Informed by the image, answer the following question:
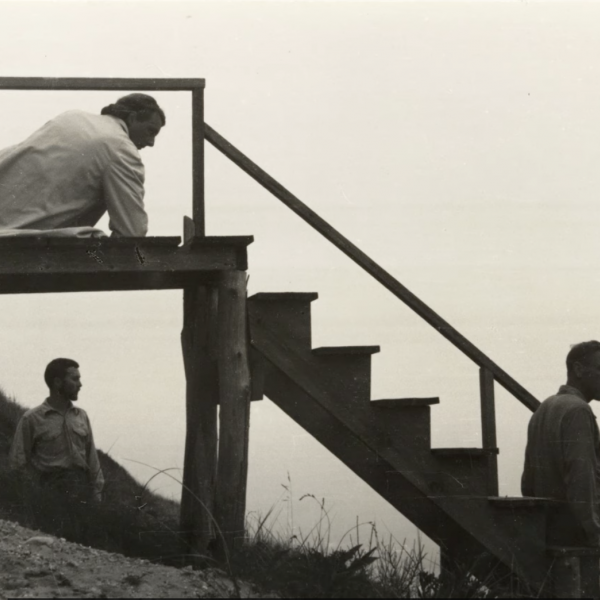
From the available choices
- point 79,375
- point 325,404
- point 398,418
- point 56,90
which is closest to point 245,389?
point 325,404

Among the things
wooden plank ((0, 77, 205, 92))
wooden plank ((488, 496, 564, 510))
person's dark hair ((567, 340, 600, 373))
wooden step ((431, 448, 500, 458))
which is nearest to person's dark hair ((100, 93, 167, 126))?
wooden plank ((0, 77, 205, 92))

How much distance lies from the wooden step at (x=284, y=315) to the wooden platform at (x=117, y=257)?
0.28 m

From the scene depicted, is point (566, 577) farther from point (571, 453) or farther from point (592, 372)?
point (592, 372)

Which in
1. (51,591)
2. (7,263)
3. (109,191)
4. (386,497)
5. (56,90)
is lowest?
(51,591)

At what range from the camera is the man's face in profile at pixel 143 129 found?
311 inches

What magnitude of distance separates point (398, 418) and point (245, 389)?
1025 millimetres

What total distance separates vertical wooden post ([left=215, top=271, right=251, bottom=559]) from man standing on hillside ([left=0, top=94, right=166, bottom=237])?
27.5 inches

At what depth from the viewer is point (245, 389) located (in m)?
7.68

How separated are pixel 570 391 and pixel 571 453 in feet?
1.46

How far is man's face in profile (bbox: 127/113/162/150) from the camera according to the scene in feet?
25.9

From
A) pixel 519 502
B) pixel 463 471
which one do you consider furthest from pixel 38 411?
pixel 519 502

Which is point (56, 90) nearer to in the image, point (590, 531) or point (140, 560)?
point (140, 560)

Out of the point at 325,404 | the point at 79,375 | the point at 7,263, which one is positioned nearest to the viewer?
the point at 7,263

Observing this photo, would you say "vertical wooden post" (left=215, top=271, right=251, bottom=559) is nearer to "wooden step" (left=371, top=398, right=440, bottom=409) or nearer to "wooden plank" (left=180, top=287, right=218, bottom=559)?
"wooden step" (left=371, top=398, right=440, bottom=409)
